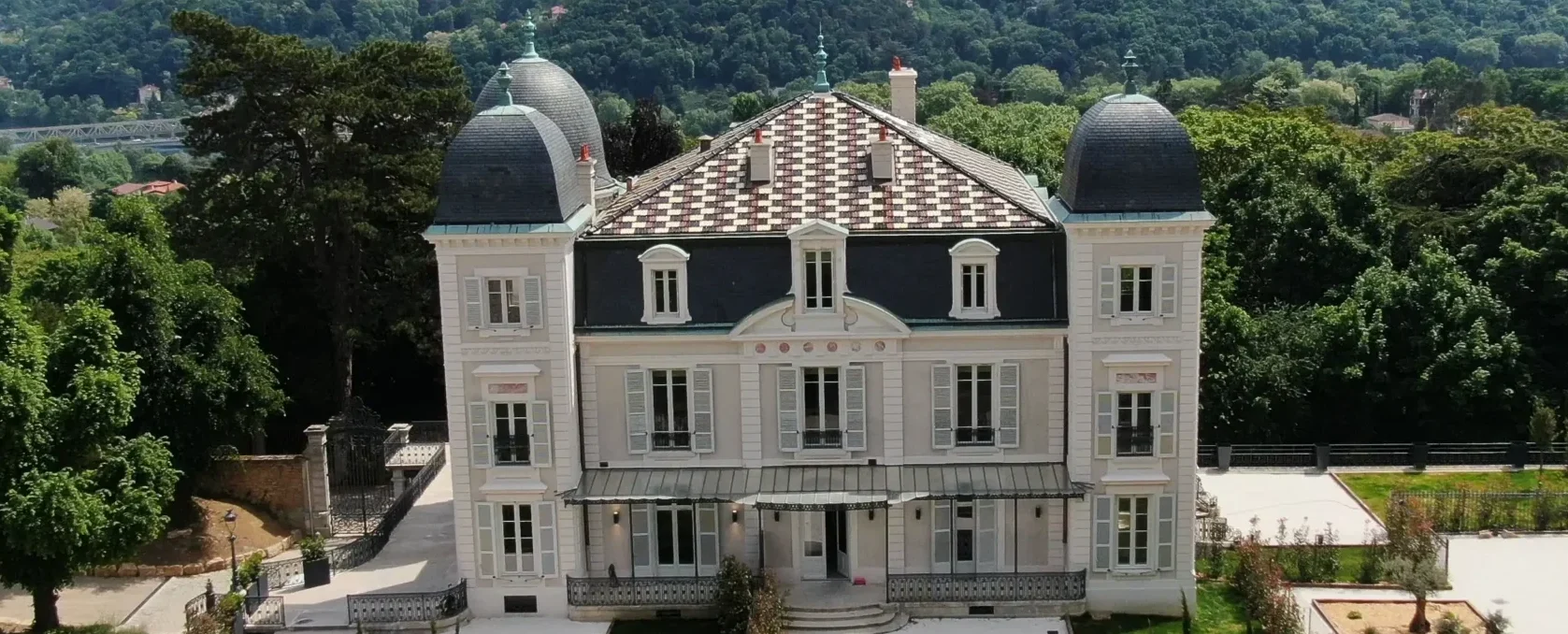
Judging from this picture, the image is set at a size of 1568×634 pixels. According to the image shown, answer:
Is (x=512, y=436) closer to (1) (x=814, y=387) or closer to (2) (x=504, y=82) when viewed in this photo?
(1) (x=814, y=387)

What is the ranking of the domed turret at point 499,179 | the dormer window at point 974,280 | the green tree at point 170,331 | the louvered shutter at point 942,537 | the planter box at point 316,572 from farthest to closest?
the green tree at point 170,331
the planter box at point 316,572
the louvered shutter at point 942,537
the dormer window at point 974,280
the domed turret at point 499,179

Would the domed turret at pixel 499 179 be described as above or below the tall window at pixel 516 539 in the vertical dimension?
above

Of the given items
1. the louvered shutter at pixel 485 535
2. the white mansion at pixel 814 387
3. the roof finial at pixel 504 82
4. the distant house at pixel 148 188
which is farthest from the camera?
the distant house at pixel 148 188

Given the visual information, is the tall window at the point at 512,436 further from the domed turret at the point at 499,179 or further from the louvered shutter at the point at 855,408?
the louvered shutter at the point at 855,408

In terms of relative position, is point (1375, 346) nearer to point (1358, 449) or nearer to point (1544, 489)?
point (1358, 449)

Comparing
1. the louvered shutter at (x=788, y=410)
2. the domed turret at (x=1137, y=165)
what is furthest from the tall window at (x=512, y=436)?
the domed turret at (x=1137, y=165)

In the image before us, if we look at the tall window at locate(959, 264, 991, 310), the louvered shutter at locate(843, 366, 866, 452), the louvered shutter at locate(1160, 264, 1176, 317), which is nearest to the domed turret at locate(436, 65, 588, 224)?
the louvered shutter at locate(843, 366, 866, 452)

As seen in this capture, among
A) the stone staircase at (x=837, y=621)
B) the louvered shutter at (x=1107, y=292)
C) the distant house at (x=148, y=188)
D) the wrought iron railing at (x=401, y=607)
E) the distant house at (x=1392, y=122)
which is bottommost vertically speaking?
the stone staircase at (x=837, y=621)

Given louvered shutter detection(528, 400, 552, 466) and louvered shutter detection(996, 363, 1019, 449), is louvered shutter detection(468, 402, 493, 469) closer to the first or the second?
louvered shutter detection(528, 400, 552, 466)
